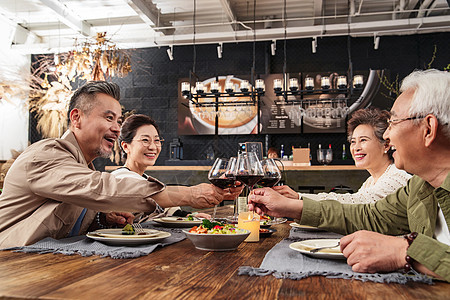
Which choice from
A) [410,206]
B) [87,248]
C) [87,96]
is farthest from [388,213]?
[87,96]

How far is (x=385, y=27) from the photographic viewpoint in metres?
6.29

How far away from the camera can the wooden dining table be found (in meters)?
0.85

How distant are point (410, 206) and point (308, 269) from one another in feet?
2.03

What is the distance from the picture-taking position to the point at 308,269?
1.06m

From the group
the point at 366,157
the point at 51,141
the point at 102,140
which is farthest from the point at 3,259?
the point at 366,157

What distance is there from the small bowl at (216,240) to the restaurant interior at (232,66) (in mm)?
4276

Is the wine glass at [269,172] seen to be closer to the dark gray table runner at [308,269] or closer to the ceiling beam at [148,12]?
the dark gray table runner at [308,269]

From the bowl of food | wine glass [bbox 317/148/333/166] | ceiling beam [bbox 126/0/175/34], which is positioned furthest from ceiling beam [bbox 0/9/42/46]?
the bowl of food

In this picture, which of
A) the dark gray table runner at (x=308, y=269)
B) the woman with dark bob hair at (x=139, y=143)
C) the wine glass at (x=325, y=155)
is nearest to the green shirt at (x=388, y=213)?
the dark gray table runner at (x=308, y=269)

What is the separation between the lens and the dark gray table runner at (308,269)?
0.98 m

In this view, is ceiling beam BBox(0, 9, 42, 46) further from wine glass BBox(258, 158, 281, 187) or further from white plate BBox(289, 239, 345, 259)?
white plate BBox(289, 239, 345, 259)

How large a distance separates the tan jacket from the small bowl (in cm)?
28

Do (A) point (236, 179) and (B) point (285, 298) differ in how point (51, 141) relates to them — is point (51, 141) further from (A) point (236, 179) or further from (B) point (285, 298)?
(B) point (285, 298)

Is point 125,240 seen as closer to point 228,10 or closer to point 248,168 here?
point 248,168
